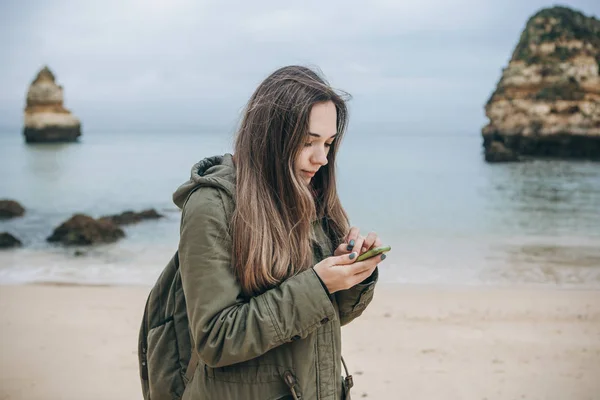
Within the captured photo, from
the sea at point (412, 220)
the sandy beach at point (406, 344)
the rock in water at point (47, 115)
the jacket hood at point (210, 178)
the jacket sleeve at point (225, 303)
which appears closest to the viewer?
the jacket sleeve at point (225, 303)

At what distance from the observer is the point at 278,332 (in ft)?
5.72

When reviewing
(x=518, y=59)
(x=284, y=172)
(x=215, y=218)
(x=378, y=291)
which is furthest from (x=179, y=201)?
(x=518, y=59)

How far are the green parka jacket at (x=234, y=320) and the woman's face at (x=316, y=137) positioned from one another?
0.25 meters

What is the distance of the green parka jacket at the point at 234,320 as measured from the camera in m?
1.74

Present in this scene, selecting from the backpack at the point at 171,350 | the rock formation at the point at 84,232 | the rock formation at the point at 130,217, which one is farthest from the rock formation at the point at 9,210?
the backpack at the point at 171,350

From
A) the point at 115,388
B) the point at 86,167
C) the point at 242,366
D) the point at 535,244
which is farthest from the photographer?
the point at 86,167

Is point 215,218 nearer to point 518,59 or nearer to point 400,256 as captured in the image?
point 400,256

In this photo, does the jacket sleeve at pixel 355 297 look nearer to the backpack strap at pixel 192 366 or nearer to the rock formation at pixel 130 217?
the backpack strap at pixel 192 366

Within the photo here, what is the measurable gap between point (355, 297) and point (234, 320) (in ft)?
1.83

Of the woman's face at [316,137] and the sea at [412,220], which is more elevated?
the woman's face at [316,137]

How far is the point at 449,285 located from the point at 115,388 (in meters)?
6.66

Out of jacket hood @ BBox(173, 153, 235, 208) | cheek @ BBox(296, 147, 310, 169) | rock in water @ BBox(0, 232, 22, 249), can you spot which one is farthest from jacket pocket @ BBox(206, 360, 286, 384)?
rock in water @ BBox(0, 232, 22, 249)

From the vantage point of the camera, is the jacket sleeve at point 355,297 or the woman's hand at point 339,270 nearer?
the woman's hand at point 339,270

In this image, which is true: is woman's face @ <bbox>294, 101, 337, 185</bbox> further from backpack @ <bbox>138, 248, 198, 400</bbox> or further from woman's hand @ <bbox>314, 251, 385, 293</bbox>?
backpack @ <bbox>138, 248, 198, 400</bbox>
